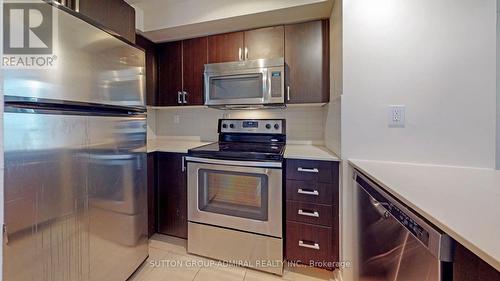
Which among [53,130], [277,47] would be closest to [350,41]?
[277,47]

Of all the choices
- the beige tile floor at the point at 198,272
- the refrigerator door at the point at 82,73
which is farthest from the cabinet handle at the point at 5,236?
the beige tile floor at the point at 198,272

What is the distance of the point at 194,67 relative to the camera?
2.29 meters

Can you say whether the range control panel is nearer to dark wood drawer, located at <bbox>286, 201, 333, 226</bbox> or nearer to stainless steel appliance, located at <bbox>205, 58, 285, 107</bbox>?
stainless steel appliance, located at <bbox>205, 58, 285, 107</bbox>

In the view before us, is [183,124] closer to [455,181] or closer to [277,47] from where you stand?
[277,47]

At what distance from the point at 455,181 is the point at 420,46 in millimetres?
833

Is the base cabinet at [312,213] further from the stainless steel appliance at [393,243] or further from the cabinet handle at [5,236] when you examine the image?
the cabinet handle at [5,236]

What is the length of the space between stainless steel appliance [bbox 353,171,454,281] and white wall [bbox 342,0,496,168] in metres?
0.37

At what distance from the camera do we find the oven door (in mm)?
1638

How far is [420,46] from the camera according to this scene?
1.30 m

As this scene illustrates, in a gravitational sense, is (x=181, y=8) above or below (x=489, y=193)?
above

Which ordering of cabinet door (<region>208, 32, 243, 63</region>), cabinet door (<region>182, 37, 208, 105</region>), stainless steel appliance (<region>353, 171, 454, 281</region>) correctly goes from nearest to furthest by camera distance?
stainless steel appliance (<region>353, 171, 454, 281</region>) → cabinet door (<region>208, 32, 243, 63</region>) → cabinet door (<region>182, 37, 208, 105</region>)

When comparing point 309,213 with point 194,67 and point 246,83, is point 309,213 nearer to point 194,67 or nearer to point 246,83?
point 246,83

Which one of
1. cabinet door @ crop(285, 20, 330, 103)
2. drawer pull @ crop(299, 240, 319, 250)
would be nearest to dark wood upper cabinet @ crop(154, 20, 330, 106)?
cabinet door @ crop(285, 20, 330, 103)

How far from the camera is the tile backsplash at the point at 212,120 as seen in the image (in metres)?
2.30
